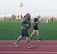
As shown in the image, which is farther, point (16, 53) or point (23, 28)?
point (23, 28)

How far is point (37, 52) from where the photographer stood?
49.9 feet

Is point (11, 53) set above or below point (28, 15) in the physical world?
below

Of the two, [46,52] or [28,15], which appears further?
[28,15]

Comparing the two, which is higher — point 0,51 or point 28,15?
point 28,15

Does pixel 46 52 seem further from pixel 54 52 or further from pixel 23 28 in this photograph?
pixel 23 28

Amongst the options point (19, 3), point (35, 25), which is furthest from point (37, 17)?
point (19, 3)

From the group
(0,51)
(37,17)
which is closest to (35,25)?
(37,17)

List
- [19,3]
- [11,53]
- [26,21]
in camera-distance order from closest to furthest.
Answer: [11,53] < [26,21] < [19,3]

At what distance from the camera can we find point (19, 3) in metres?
114

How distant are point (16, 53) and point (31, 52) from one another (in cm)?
80

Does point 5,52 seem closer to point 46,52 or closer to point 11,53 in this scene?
point 11,53

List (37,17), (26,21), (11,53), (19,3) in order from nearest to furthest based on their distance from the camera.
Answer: (11,53)
(26,21)
(37,17)
(19,3)

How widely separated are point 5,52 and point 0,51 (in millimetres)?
462

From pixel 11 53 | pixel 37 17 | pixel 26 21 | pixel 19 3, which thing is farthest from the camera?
pixel 19 3
